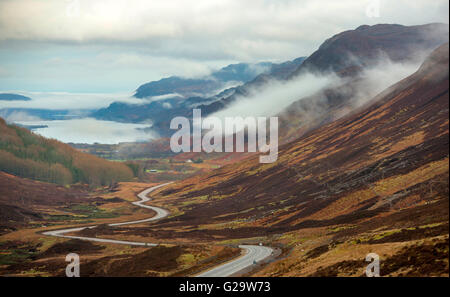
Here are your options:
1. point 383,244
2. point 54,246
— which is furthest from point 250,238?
point 383,244

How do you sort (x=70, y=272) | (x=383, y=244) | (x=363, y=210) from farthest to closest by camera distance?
(x=363, y=210)
(x=70, y=272)
(x=383, y=244)

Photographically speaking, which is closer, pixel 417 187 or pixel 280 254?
pixel 280 254

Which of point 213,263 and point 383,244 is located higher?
point 383,244
